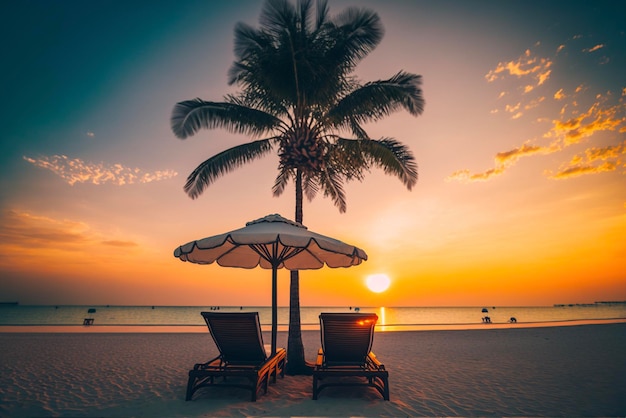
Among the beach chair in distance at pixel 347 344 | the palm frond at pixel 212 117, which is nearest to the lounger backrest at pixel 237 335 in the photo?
the beach chair in distance at pixel 347 344

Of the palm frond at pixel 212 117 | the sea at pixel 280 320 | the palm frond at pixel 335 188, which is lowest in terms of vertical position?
the sea at pixel 280 320

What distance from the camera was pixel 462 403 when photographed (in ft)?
14.9

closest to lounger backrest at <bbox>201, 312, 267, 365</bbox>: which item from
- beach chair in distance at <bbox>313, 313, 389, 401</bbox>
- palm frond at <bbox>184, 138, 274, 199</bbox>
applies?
beach chair in distance at <bbox>313, 313, 389, 401</bbox>

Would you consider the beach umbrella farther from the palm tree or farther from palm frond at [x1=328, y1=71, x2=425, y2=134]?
palm frond at [x1=328, y1=71, x2=425, y2=134]

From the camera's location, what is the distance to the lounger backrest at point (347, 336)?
15.8 ft

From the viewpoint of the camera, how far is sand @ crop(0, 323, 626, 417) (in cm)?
419

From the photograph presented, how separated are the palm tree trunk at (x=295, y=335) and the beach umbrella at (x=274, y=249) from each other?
0.54m

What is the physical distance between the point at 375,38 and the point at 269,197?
6.35 metres

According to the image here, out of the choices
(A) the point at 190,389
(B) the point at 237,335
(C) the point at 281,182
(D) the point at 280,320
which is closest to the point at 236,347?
(B) the point at 237,335

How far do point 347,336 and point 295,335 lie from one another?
209 cm

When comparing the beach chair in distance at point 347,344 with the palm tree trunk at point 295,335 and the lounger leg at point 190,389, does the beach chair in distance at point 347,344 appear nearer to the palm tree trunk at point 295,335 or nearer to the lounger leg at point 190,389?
the palm tree trunk at point 295,335

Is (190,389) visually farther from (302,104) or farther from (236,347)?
(302,104)

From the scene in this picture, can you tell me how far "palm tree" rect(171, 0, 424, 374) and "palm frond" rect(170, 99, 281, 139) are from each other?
3cm

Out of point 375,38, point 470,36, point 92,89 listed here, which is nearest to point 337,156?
point 375,38
